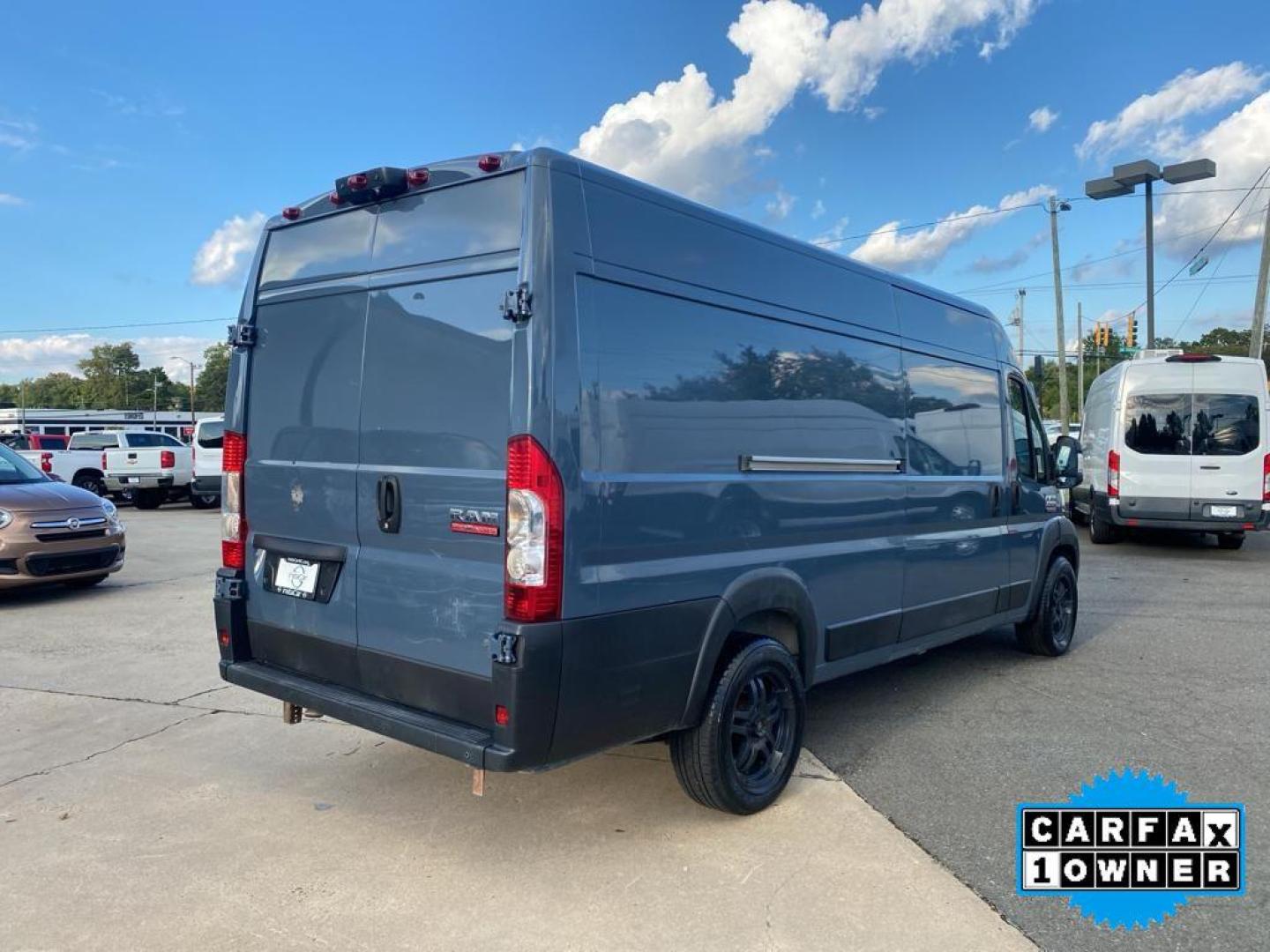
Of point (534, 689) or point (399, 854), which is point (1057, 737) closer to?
point (534, 689)

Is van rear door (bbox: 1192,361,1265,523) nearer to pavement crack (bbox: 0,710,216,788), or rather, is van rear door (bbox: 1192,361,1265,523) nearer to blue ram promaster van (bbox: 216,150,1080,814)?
blue ram promaster van (bbox: 216,150,1080,814)

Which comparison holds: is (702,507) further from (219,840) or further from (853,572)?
(219,840)

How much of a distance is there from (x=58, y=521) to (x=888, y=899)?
8464 millimetres

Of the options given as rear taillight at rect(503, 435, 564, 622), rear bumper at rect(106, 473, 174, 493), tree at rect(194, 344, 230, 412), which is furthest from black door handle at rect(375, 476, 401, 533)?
tree at rect(194, 344, 230, 412)

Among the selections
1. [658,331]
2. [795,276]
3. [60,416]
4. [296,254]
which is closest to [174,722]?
[296,254]

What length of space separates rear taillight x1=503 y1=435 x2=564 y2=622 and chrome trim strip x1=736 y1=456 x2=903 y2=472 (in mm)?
1063

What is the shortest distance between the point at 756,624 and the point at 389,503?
168 cm

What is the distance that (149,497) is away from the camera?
21.2 metres

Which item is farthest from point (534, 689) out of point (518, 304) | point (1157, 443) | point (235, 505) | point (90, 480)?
point (90, 480)

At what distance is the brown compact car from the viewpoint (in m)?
8.41

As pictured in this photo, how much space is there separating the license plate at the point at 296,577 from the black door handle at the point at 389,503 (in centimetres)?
51

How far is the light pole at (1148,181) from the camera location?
2380 cm

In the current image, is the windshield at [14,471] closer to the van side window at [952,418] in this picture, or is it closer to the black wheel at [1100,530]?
the van side window at [952,418]

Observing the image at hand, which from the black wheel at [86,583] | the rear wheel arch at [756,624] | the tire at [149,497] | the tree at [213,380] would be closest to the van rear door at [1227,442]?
the rear wheel arch at [756,624]
